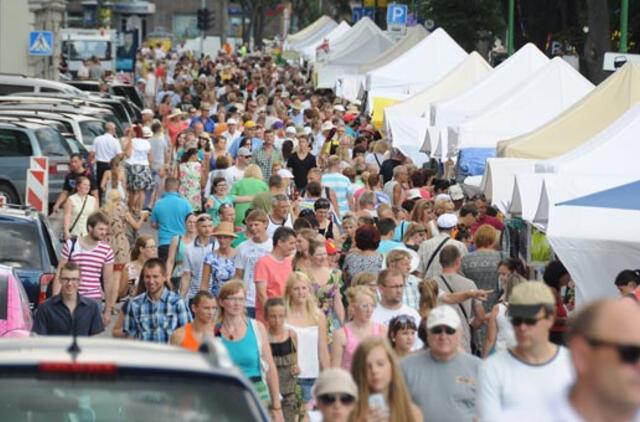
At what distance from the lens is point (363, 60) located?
45500 mm

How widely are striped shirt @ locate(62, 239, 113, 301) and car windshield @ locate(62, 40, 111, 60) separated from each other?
192ft

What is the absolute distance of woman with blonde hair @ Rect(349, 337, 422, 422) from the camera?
318 inches

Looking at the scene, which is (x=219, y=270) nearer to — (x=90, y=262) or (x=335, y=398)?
(x=90, y=262)

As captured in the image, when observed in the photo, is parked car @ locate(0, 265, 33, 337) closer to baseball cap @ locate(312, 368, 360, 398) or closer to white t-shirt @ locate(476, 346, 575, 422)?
baseball cap @ locate(312, 368, 360, 398)

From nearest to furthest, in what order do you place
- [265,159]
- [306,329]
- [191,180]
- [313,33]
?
[306,329] < [191,180] < [265,159] < [313,33]

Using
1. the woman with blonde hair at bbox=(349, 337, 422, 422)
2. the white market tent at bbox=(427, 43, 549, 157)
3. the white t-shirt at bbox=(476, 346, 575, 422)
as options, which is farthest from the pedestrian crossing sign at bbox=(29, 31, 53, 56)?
the white t-shirt at bbox=(476, 346, 575, 422)

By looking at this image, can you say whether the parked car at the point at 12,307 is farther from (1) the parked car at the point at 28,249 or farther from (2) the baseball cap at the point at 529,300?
(2) the baseball cap at the point at 529,300

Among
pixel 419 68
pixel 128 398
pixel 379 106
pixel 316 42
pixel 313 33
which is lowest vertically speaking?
pixel 128 398

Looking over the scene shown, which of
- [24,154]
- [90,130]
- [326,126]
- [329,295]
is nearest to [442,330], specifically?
[329,295]

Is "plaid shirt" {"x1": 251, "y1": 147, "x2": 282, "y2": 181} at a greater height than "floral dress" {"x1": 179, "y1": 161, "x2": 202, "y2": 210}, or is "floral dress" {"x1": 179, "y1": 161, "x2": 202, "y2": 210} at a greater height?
"plaid shirt" {"x1": 251, "y1": 147, "x2": 282, "y2": 181}

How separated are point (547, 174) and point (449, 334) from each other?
6.78 metres

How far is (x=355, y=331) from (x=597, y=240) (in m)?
3.45

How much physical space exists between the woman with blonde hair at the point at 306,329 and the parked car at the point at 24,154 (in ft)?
53.5

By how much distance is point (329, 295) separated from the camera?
1388cm
